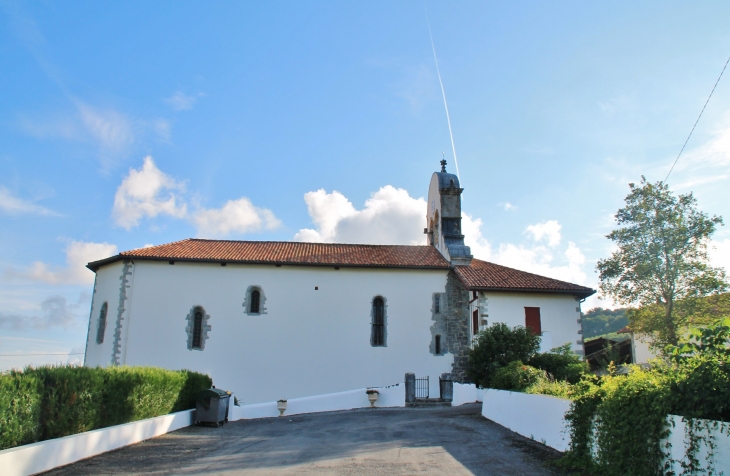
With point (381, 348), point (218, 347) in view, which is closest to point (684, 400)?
point (381, 348)

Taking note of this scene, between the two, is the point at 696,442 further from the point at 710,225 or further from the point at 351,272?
the point at 710,225

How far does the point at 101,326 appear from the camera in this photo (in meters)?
22.7

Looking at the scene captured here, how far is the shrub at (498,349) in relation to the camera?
61.0 ft

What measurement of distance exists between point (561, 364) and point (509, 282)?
491 cm

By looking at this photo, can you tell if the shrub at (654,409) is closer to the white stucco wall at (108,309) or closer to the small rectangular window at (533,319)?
the small rectangular window at (533,319)

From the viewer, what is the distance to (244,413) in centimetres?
1683

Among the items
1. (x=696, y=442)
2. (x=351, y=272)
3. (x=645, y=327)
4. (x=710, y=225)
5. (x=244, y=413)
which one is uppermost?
(x=710, y=225)

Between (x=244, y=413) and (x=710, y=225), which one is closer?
(x=244, y=413)

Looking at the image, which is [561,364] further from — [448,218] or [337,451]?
[337,451]

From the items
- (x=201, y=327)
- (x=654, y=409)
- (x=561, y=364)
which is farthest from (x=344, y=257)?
(x=654, y=409)

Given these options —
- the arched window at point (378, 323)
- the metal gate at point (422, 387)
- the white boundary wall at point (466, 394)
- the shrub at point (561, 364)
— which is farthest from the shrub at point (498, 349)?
the arched window at point (378, 323)

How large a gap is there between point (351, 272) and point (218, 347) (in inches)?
258

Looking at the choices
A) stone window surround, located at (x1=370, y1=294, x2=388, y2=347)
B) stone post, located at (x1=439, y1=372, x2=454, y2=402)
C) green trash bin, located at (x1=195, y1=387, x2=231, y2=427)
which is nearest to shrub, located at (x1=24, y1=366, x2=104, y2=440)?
green trash bin, located at (x1=195, y1=387, x2=231, y2=427)

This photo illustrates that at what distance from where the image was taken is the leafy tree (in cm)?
2223
